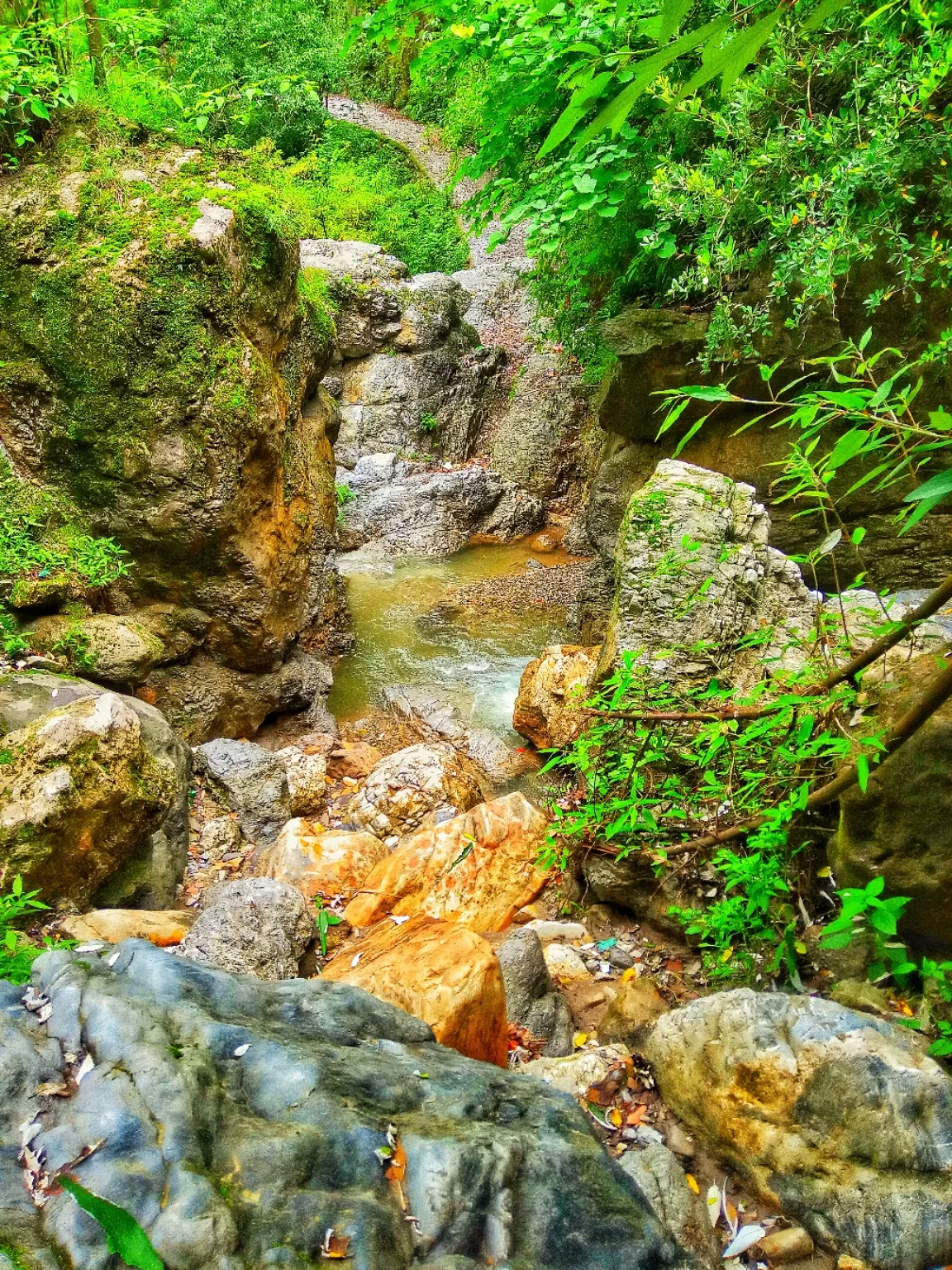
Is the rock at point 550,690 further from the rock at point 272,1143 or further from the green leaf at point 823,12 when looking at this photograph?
the green leaf at point 823,12

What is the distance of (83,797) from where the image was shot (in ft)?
12.3

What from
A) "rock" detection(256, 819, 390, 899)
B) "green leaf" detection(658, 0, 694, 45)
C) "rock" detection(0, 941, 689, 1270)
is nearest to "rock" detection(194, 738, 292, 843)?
"rock" detection(256, 819, 390, 899)

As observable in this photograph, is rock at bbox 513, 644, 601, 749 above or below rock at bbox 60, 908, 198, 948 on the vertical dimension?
below

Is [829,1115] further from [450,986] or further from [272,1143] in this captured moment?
[272,1143]

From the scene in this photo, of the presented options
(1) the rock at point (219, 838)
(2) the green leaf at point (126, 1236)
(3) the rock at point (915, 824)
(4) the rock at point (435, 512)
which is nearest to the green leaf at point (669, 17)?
(2) the green leaf at point (126, 1236)

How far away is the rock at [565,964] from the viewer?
3.35 metres

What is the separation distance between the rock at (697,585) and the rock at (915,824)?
1.33 meters

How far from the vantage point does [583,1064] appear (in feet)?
8.41

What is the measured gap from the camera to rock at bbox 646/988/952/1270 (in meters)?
1.83

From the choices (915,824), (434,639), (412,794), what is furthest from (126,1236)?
(434,639)

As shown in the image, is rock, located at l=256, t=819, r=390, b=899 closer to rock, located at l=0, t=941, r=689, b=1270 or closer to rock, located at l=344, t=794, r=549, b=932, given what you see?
rock, located at l=344, t=794, r=549, b=932

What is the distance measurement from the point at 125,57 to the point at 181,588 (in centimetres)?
567

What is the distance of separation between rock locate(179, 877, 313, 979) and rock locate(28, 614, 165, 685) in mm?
2126

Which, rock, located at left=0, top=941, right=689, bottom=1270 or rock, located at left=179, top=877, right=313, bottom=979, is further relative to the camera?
rock, located at left=179, top=877, right=313, bottom=979
